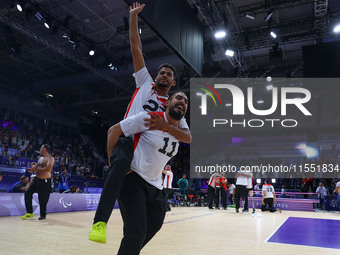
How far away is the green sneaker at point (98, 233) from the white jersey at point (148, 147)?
45 centimetres

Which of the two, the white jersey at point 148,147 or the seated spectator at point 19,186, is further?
the seated spectator at point 19,186

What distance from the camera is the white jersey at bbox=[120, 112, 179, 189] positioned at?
6.90 feet

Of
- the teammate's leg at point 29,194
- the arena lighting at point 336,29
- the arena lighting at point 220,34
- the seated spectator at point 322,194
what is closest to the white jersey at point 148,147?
the teammate's leg at point 29,194

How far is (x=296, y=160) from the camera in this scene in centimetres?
1959

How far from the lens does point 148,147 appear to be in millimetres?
2184

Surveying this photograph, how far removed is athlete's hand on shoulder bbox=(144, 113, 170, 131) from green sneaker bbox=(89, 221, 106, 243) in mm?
745

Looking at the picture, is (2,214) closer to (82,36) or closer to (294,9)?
(82,36)

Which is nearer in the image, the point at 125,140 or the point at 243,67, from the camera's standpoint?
the point at 125,140

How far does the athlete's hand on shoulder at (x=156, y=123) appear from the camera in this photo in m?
2.12

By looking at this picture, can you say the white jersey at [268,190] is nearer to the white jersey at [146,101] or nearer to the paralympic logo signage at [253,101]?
the paralympic logo signage at [253,101]

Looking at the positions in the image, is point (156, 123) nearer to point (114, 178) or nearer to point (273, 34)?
point (114, 178)

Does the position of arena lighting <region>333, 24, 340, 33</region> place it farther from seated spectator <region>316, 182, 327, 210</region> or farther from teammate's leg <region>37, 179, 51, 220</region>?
teammate's leg <region>37, 179, 51, 220</region>

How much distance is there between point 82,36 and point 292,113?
47.9 feet

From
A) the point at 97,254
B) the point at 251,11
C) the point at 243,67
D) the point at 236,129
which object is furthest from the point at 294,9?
the point at 97,254
